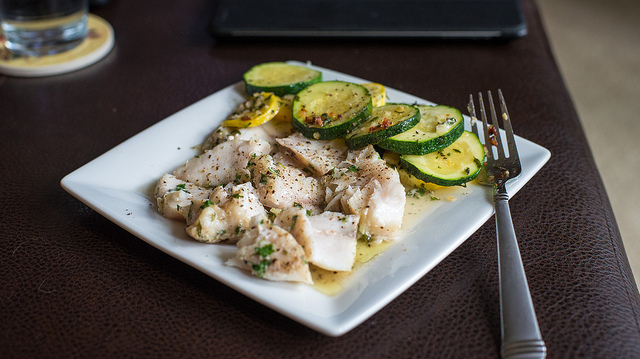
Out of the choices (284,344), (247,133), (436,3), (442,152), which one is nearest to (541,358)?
(284,344)

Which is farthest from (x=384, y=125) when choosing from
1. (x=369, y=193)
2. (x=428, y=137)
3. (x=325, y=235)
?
(x=325, y=235)

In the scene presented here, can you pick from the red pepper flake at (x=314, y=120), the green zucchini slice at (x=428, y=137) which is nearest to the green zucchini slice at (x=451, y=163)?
the green zucchini slice at (x=428, y=137)

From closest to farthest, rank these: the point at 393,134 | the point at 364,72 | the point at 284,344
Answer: the point at 284,344 → the point at 393,134 → the point at 364,72

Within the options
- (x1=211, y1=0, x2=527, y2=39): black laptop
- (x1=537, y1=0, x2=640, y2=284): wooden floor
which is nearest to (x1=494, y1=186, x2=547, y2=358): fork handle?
(x1=211, y1=0, x2=527, y2=39): black laptop

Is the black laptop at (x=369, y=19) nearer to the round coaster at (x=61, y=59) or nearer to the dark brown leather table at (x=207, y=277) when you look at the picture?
the dark brown leather table at (x=207, y=277)

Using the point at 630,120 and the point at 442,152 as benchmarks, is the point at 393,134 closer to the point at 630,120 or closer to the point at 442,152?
the point at 442,152

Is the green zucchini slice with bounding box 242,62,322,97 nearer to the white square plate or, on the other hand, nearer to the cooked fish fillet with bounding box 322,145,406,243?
the white square plate

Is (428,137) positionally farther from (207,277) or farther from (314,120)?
(207,277)

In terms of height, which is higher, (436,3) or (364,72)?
(436,3)
